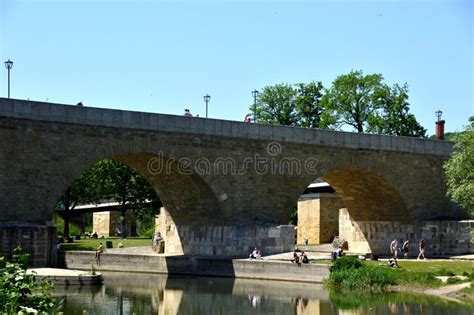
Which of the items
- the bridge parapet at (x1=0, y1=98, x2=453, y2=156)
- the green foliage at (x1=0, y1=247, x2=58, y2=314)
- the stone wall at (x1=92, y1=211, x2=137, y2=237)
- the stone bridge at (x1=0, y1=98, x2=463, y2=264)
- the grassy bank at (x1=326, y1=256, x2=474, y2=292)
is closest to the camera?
the green foliage at (x1=0, y1=247, x2=58, y2=314)

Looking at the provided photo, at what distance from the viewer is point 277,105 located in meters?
48.8

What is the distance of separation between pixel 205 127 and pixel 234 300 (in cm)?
832

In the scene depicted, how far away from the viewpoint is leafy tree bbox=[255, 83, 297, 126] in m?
48.4

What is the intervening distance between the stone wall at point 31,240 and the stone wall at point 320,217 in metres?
18.3

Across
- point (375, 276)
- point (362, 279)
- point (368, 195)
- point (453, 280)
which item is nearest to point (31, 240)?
point (362, 279)

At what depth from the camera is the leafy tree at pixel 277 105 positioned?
48.4 m

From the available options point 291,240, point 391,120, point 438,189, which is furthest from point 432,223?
point 391,120

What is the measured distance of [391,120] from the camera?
4459 centimetres

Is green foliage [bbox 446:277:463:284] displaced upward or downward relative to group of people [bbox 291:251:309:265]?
downward

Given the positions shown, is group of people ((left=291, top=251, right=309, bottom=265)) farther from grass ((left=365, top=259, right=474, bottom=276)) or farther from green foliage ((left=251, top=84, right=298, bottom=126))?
green foliage ((left=251, top=84, right=298, bottom=126))

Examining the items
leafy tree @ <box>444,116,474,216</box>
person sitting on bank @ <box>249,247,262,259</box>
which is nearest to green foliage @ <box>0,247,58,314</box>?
person sitting on bank @ <box>249,247,262,259</box>

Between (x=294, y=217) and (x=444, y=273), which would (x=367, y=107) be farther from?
(x=444, y=273)

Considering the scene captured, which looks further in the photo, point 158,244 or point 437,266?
Result: point 158,244

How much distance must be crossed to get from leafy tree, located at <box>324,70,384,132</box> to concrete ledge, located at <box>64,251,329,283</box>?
19.6m
